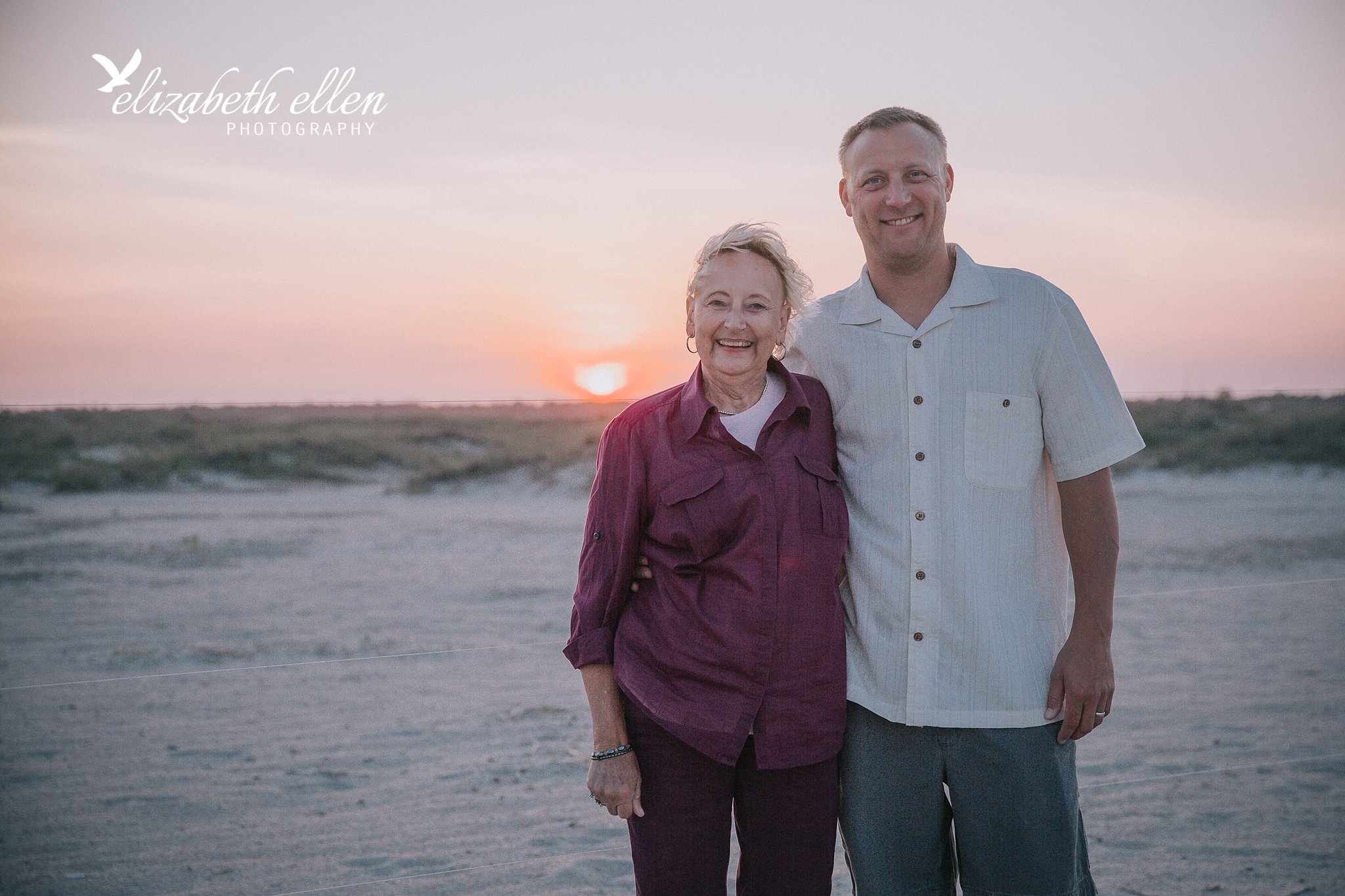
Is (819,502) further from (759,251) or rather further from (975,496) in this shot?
(759,251)

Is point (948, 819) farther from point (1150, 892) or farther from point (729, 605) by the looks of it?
point (1150, 892)

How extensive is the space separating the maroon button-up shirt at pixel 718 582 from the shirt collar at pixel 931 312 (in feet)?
0.90

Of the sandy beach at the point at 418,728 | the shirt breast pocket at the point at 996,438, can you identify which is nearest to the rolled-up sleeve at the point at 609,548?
the shirt breast pocket at the point at 996,438

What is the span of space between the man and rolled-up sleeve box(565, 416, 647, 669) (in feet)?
1.63

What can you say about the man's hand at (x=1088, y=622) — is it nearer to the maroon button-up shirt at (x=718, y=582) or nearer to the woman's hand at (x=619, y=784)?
the maroon button-up shirt at (x=718, y=582)

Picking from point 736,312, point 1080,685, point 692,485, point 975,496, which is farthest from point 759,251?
point 1080,685

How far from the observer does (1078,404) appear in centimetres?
211

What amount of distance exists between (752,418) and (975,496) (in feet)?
1.64

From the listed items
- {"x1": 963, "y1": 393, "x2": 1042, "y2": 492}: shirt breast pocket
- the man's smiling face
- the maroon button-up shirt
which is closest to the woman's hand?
the maroon button-up shirt

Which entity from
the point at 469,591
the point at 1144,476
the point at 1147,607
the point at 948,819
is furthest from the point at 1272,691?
the point at 1144,476

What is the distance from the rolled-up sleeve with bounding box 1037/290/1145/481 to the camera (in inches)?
82.1

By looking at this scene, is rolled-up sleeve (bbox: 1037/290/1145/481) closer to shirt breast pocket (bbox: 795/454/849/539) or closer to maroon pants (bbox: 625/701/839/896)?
shirt breast pocket (bbox: 795/454/849/539)

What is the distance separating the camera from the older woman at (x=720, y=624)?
2.02 meters

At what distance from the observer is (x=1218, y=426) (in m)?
20.3
